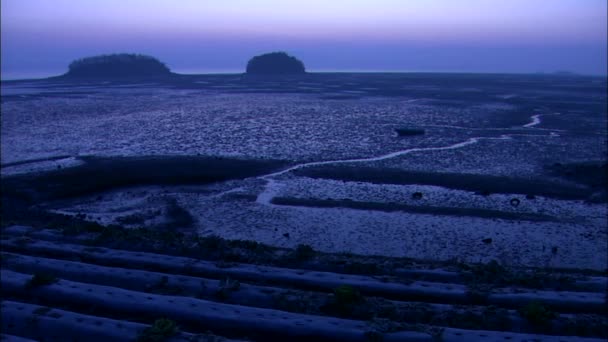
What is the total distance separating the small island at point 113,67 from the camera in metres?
139

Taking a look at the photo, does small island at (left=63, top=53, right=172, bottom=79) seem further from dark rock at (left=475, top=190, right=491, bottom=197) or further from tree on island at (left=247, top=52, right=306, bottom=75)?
dark rock at (left=475, top=190, right=491, bottom=197)

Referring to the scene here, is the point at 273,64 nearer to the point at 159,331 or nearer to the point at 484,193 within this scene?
the point at 484,193

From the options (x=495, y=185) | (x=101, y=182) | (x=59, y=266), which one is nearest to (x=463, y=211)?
(x=495, y=185)

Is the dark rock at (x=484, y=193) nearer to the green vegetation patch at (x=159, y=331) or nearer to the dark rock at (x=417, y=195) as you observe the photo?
the dark rock at (x=417, y=195)

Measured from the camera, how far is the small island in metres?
139

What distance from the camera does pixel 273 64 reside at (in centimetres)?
16825

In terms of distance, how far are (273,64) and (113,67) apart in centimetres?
5026

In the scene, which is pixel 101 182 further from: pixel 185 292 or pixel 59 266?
pixel 185 292

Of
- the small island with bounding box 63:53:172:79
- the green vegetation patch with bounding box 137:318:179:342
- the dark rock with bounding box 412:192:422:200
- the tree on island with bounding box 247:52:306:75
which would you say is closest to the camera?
the green vegetation patch with bounding box 137:318:179:342

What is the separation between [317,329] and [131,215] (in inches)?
540

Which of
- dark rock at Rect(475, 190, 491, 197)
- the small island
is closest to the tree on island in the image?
the small island

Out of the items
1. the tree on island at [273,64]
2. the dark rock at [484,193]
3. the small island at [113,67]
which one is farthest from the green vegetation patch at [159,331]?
the tree on island at [273,64]

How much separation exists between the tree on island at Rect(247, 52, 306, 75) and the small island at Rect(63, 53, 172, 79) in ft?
103

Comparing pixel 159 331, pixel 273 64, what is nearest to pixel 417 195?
pixel 159 331
